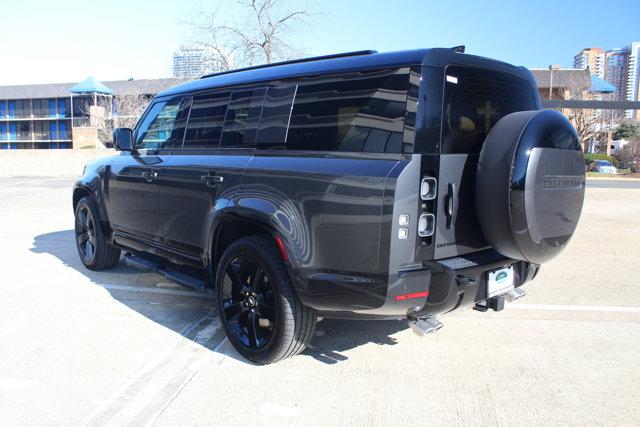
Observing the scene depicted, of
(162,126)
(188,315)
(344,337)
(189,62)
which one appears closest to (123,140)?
(162,126)

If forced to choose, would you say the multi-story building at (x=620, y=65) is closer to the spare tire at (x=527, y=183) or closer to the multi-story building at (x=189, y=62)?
the multi-story building at (x=189, y=62)

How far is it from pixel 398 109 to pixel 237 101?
1.54m

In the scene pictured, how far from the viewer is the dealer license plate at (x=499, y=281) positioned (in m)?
3.31

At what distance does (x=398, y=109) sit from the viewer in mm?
2955

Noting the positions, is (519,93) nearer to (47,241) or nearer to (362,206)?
(362,206)

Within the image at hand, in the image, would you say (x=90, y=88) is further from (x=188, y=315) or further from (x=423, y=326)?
(x=423, y=326)

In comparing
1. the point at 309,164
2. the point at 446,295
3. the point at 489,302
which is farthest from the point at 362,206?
the point at 489,302

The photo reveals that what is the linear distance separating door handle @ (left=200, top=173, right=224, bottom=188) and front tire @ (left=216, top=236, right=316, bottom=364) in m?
0.50

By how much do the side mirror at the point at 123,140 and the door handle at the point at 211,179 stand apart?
62.8 inches

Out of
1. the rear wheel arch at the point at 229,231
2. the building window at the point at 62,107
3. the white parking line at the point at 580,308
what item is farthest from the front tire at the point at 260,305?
the building window at the point at 62,107

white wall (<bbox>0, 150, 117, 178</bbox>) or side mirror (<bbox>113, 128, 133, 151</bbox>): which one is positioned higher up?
side mirror (<bbox>113, 128, 133, 151</bbox>)

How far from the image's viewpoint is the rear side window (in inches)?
120

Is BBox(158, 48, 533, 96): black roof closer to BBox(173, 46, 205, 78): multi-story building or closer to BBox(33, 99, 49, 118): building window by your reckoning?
BBox(173, 46, 205, 78): multi-story building

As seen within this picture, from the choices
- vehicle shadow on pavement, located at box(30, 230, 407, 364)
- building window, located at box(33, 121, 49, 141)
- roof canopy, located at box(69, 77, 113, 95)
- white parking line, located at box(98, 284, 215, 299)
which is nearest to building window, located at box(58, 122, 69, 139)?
building window, located at box(33, 121, 49, 141)
